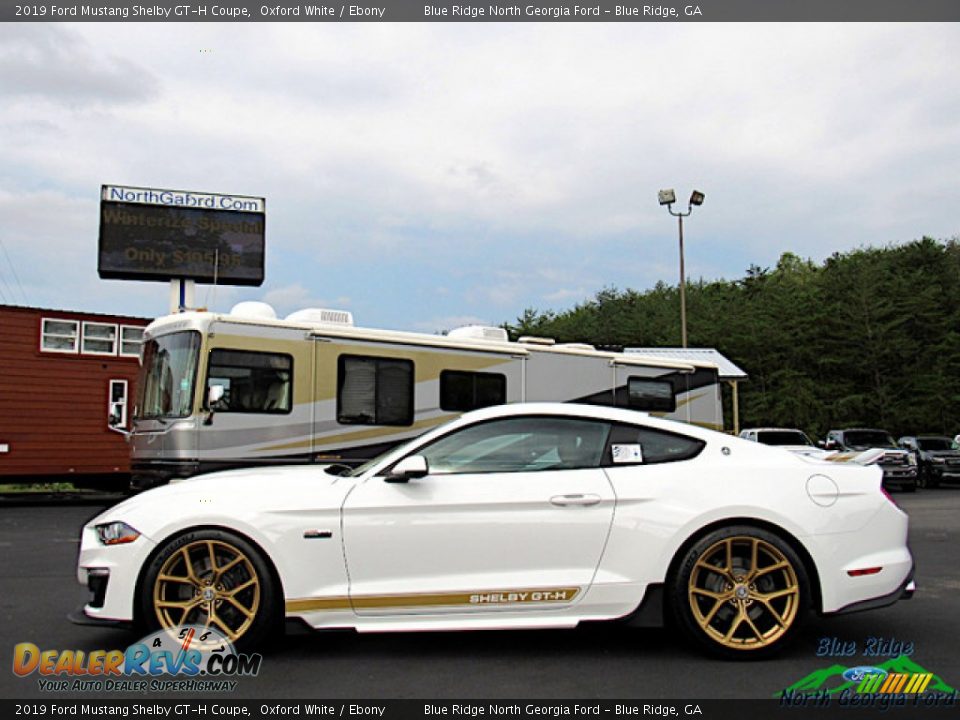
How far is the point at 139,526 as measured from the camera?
494cm

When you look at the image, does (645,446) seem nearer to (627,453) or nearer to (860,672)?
(627,453)

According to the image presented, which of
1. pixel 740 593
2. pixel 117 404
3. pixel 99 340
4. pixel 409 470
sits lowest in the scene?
pixel 740 593

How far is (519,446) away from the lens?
5.24m

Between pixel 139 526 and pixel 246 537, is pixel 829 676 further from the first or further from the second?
pixel 139 526

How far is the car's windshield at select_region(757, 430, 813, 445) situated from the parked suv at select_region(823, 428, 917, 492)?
5.19 ft

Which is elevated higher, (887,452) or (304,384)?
(304,384)

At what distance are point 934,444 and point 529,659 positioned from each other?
975 inches

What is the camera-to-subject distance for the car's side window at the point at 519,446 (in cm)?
515

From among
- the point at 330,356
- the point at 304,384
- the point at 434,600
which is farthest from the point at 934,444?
the point at 434,600

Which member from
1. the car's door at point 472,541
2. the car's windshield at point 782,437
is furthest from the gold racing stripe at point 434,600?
the car's windshield at point 782,437

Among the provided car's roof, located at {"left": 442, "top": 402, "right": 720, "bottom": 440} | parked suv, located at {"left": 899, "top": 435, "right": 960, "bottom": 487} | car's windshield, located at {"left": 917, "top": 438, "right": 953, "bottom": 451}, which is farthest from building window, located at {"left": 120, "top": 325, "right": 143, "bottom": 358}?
car's windshield, located at {"left": 917, "top": 438, "right": 953, "bottom": 451}

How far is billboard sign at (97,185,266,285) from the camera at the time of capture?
886 inches

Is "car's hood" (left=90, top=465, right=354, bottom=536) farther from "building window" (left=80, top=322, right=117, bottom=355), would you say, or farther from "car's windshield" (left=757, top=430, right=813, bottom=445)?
"car's windshield" (left=757, top=430, right=813, bottom=445)
